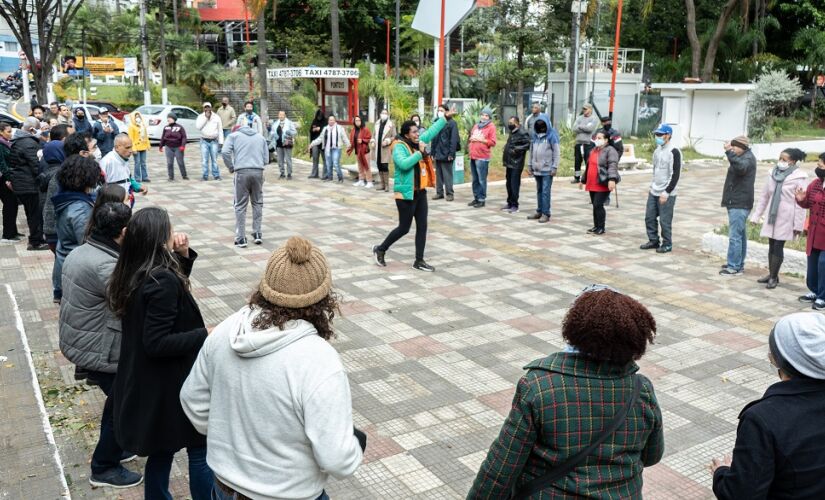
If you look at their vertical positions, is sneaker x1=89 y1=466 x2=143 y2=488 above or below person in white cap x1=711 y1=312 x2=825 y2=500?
below

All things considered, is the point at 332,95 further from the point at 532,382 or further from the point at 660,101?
the point at 532,382

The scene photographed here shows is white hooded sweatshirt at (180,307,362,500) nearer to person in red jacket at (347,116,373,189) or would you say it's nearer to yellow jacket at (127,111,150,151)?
person in red jacket at (347,116,373,189)

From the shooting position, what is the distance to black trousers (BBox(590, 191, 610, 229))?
10945 mm

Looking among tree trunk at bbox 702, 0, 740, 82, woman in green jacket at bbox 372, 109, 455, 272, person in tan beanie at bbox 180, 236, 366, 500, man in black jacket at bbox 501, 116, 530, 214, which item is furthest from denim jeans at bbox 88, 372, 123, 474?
tree trunk at bbox 702, 0, 740, 82

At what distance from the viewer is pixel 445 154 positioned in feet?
44.8

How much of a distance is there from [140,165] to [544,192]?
8.75 m

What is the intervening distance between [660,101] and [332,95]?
1184cm

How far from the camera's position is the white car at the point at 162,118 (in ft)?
77.1

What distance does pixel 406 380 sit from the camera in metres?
5.77

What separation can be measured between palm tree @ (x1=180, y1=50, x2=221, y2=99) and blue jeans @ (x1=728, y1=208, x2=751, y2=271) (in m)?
34.7

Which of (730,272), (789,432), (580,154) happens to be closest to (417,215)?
(730,272)

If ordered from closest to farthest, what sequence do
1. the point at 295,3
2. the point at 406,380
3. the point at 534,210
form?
the point at 406,380 → the point at 534,210 → the point at 295,3


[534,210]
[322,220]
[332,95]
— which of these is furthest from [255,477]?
[332,95]

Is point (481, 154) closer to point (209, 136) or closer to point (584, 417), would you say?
point (209, 136)
